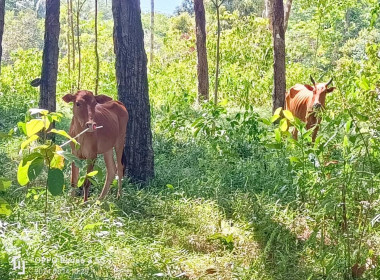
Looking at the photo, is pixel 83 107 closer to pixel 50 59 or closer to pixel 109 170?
pixel 109 170

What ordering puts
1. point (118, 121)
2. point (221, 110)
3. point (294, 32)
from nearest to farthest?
point (118, 121)
point (221, 110)
point (294, 32)

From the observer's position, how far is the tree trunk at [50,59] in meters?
8.44

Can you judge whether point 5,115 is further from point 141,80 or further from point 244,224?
point 244,224

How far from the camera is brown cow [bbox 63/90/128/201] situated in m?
4.98

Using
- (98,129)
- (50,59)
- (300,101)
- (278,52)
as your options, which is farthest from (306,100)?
(50,59)

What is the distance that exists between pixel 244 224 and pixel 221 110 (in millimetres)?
3273

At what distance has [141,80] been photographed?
6348 millimetres

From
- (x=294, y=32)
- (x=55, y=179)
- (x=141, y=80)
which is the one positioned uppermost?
(x=294, y=32)

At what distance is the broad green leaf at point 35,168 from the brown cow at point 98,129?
1.42 m

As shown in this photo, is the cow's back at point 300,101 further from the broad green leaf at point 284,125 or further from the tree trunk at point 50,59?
the broad green leaf at point 284,125

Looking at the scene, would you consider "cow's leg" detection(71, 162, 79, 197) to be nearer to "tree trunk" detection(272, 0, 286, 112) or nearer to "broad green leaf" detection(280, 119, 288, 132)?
"broad green leaf" detection(280, 119, 288, 132)

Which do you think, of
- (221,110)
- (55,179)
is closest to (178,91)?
(221,110)

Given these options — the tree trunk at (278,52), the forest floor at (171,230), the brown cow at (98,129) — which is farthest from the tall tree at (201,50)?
the brown cow at (98,129)

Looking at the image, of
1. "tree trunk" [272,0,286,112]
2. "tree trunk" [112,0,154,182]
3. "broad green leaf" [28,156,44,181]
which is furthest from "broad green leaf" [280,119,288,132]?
"tree trunk" [272,0,286,112]
